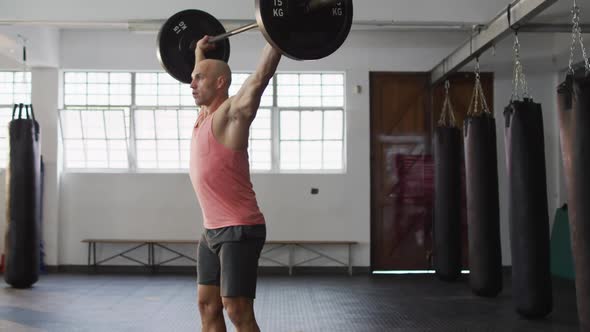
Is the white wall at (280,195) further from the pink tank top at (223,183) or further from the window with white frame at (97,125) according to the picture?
the pink tank top at (223,183)

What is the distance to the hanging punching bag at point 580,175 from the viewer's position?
10.9 feet

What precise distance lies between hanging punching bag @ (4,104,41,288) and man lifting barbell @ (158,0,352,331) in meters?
3.98

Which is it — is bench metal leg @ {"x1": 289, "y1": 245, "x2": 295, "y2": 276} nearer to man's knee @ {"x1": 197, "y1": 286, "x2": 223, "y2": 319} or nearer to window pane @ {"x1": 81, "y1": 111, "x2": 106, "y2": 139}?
window pane @ {"x1": 81, "y1": 111, "x2": 106, "y2": 139}

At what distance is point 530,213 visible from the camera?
14.0 feet

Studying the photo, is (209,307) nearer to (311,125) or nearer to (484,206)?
(484,206)

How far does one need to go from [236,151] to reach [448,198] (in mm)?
4311

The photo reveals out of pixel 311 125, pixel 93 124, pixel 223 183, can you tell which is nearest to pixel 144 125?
pixel 93 124

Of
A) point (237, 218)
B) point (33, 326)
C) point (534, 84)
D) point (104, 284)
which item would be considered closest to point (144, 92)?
point (104, 284)

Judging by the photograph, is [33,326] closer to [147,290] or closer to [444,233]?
[147,290]

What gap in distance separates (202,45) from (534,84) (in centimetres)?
578

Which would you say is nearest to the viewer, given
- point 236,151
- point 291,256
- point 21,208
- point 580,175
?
point 236,151

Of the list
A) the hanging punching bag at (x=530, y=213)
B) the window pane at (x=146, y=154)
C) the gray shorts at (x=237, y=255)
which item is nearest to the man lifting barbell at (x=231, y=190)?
the gray shorts at (x=237, y=255)

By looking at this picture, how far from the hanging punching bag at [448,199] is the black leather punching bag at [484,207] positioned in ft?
2.68

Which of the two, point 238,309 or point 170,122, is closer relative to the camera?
point 238,309
